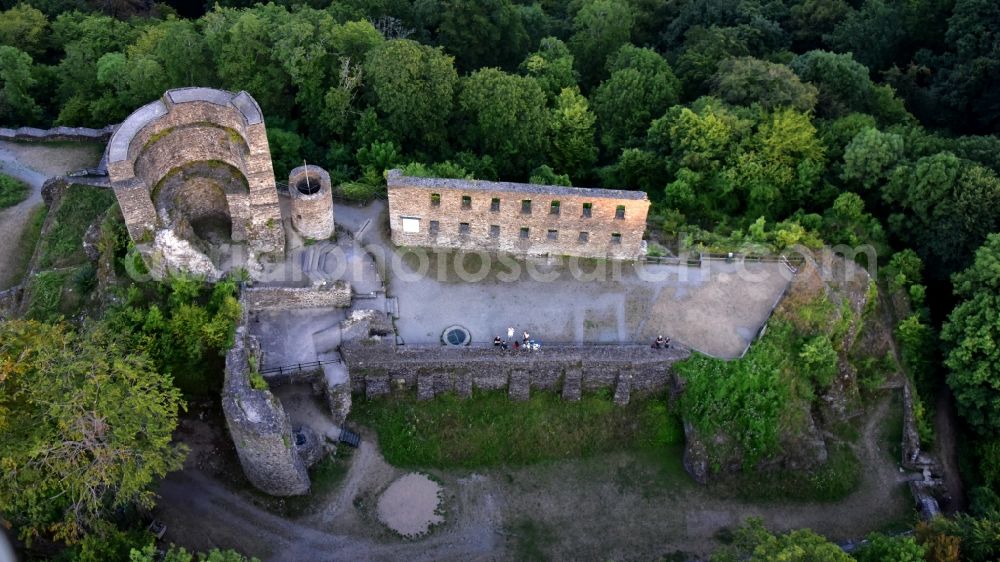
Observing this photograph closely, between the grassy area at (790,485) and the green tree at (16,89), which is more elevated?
the green tree at (16,89)

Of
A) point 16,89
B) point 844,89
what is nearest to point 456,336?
point 844,89

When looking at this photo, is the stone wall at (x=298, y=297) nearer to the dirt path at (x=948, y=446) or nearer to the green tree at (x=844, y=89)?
the dirt path at (x=948, y=446)

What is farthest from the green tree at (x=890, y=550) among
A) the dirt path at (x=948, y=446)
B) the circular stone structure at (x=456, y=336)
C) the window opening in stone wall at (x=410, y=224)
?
the window opening in stone wall at (x=410, y=224)

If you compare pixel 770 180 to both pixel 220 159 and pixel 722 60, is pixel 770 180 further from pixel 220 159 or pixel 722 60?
pixel 220 159

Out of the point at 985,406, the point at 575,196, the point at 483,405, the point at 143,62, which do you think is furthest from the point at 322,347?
the point at 985,406

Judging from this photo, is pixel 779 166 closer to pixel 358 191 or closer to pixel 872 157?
pixel 872 157
